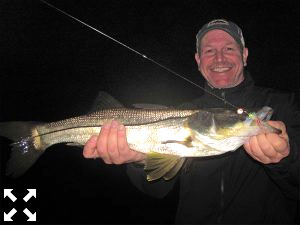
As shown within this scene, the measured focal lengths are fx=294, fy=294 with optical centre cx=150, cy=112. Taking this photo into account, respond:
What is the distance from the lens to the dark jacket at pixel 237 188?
2.55 meters

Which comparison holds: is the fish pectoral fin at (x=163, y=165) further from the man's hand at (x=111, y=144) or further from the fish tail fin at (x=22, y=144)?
the fish tail fin at (x=22, y=144)

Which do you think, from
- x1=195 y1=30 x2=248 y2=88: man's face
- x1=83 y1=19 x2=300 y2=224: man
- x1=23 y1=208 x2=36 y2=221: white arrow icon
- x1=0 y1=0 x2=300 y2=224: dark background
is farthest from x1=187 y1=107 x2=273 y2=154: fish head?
x1=0 y1=0 x2=300 y2=224: dark background

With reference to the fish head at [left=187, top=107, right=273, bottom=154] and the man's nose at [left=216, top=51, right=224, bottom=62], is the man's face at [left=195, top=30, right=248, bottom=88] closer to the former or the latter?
the man's nose at [left=216, top=51, right=224, bottom=62]

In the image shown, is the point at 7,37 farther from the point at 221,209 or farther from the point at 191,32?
the point at 221,209

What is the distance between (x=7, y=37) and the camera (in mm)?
20828

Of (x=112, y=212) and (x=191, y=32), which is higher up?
(x=191, y=32)

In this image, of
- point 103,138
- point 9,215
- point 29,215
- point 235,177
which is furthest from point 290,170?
point 29,215

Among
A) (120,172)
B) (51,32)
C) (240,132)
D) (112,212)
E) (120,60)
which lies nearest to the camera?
(240,132)

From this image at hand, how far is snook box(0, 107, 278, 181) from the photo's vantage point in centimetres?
232

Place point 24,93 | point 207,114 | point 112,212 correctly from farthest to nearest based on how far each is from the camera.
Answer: point 24,93 < point 112,212 < point 207,114

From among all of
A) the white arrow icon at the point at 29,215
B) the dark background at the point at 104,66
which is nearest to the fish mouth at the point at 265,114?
the white arrow icon at the point at 29,215

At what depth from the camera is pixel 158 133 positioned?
257 centimetres

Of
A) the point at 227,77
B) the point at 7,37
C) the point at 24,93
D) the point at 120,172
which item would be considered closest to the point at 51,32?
the point at 7,37

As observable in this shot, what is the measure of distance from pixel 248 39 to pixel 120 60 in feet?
31.9
